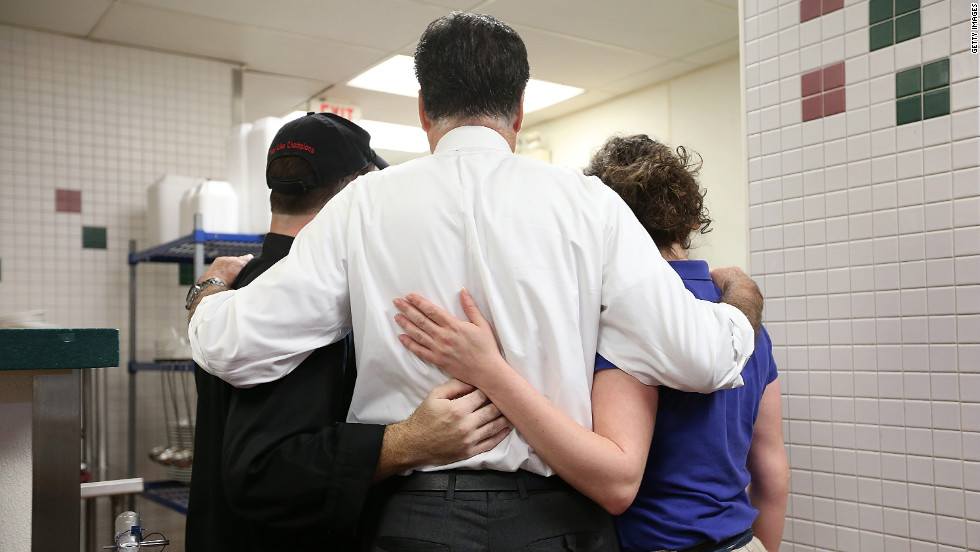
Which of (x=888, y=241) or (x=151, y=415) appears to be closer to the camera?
(x=888, y=241)

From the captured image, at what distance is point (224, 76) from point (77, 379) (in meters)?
3.34

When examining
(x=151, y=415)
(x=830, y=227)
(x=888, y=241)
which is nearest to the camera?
(x=888, y=241)

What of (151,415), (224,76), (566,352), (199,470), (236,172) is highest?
(224,76)

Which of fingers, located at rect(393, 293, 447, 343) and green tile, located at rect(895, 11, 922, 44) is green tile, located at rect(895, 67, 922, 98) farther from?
fingers, located at rect(393, 293, 447, 343)

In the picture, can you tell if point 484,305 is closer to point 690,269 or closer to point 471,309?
point 471,309

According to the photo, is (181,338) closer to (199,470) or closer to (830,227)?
(199,470)

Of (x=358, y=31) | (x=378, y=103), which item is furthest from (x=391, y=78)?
(x=358, y=31)

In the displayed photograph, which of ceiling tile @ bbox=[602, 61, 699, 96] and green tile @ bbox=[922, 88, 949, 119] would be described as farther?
ceiling tile @ bbox=[602, 61, 699, 96]

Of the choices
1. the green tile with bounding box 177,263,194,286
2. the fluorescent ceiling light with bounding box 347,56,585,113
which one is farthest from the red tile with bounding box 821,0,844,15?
the green tile with bounding box 177,263,194,286

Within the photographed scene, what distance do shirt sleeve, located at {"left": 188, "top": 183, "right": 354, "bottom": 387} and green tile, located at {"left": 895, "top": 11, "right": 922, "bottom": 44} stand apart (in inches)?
52.0

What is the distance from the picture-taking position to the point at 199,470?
1466 mm

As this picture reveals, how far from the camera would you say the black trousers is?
1.02 m

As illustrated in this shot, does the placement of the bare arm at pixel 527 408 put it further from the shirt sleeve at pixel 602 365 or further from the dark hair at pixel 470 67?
the dark hair at pixel 470 67

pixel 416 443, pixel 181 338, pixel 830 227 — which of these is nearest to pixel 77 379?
pixel 416 443
